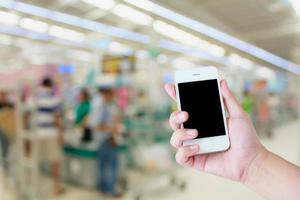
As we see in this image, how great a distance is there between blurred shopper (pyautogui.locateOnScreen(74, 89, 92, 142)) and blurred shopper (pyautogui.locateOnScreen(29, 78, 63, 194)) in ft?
1.04

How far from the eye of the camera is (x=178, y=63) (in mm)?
2980

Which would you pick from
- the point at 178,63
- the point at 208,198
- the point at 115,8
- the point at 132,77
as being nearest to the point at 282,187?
the point at 115,8

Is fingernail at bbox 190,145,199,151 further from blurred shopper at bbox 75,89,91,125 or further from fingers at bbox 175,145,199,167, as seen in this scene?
blurred shopper at bbox 75,89,91,125

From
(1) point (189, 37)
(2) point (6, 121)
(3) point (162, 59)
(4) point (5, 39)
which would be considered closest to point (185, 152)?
(4) point (5, 39)

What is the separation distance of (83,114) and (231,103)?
2.48m

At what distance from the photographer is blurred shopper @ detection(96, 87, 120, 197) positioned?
286 centimetres

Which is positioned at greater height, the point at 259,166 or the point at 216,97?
the point at 216,97

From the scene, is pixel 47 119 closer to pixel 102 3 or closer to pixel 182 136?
pixel 102 3

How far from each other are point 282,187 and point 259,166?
2.6 inches

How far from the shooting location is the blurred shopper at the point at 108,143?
2.86 m

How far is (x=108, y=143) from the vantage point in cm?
293

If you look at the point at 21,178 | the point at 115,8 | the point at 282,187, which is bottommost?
the point at 21,178

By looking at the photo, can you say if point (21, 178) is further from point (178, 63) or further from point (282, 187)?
point (282, 187)

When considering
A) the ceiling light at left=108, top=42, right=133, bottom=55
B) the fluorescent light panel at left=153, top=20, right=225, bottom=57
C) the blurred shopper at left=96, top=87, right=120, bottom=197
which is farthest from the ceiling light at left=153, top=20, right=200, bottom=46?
the ceiling light at left=108, top=42, right=133, bottom=55
